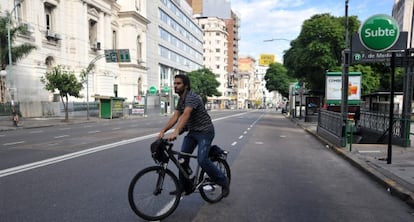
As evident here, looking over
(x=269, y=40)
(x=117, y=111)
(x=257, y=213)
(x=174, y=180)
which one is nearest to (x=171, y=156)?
(x=174, y=180)

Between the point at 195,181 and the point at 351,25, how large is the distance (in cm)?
2163

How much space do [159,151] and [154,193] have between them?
62 cm

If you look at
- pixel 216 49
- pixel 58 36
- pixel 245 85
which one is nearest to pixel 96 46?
pixel 58 36

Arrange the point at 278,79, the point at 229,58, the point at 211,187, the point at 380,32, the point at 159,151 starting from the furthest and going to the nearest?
the point at 229,58, the point at 278,79, the point at 380,32, the point at 211,187, the point at 159,151

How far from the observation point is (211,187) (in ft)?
16.8

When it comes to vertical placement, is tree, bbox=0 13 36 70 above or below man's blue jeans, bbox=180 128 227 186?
above

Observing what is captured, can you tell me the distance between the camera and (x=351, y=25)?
22.5m

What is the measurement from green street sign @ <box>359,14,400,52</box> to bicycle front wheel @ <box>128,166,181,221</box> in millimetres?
6744

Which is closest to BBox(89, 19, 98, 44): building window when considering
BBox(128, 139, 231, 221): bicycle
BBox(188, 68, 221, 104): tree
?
BBox(188, 68, 221, 104): tree

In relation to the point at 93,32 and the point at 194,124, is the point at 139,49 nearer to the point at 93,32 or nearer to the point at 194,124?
the point at 93,32

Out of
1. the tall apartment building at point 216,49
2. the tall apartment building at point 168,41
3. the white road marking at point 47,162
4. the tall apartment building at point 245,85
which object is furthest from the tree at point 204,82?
the white road marking at point 47,162

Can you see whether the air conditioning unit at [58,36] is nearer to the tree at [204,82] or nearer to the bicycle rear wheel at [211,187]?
the tree at [204,82]

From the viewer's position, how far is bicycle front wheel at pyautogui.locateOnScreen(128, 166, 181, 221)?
4328 mm

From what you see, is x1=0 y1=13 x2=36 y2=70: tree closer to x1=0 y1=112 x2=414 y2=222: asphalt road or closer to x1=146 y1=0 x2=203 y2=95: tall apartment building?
x1=0 y1=112 x2=414 y2=222: asphalt road
